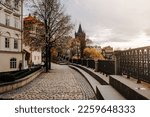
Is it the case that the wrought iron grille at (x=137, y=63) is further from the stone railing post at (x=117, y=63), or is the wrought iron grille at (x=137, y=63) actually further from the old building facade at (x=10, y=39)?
the old building facade at (x=10, y=39)

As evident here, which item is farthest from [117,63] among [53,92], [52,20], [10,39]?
[10,39]

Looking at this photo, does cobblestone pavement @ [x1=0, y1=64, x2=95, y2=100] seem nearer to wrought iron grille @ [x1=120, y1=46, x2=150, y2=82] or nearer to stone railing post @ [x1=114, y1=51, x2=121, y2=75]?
stone railing post @ [x1=114, y1=51, x2=121, y2=75]

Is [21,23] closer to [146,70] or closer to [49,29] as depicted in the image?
[49,29]

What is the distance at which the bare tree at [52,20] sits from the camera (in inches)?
1152

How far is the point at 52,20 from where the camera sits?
29.6 metres

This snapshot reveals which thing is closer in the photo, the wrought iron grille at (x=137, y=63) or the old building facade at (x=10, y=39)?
the wrought iron grille at (x=137, y=63)

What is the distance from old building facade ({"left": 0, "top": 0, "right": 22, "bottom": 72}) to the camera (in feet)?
93.4

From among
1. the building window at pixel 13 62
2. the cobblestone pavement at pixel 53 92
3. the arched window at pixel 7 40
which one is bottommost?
the cobblestone pavement at pixel 53 92

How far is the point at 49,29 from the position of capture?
2972 cm

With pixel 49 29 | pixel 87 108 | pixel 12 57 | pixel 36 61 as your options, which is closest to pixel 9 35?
pixel 12 57

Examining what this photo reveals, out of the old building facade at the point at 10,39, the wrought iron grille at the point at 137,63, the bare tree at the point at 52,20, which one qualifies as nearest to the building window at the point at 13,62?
the old building facade at the point at 10,39

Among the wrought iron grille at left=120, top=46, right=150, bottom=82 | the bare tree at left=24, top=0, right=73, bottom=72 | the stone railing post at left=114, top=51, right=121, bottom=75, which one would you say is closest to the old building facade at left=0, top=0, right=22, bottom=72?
the bare tree at left=24, top=0, right=73, bottom=72

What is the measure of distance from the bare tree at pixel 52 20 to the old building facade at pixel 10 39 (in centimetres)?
256

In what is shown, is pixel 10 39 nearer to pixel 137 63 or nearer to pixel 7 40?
pixel 7 40
